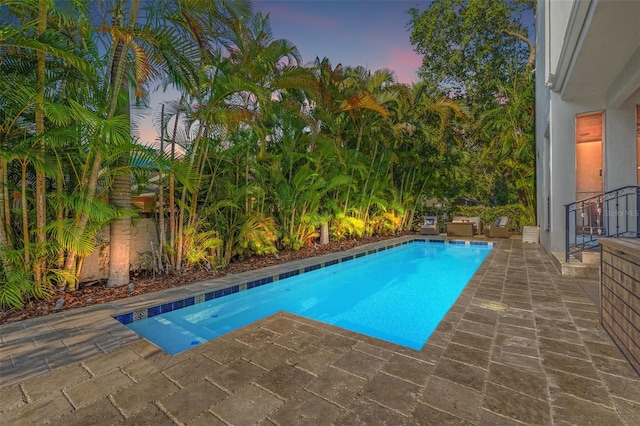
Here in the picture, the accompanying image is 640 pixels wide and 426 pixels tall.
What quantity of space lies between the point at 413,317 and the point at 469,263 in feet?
14.9

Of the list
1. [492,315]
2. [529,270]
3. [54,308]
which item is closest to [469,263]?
[529,270]

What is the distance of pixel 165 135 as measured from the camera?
546 centimetres

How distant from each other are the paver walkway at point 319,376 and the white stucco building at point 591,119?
378cm

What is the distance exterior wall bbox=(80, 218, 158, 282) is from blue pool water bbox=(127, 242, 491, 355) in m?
1.64

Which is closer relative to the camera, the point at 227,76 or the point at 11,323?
the point at 11,323

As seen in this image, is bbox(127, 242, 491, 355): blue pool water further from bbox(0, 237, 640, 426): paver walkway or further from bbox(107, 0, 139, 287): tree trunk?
bbox(107, 0, 139, 287): tree trunk

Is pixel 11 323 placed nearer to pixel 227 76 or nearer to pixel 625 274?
pixel 227 76

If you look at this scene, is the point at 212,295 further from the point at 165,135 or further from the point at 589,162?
the point at 589,162

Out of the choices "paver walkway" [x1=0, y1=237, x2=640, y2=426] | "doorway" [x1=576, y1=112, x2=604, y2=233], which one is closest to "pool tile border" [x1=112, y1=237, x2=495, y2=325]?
"paver walkway" [x1=0, y1=237, x2=640, y2=426]

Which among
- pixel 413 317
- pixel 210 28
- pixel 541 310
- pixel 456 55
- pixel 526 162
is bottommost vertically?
pixel 413 317

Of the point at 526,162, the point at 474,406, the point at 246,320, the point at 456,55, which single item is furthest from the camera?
the point at 456,55

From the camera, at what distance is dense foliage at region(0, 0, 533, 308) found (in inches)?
138

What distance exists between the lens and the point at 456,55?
14898mm

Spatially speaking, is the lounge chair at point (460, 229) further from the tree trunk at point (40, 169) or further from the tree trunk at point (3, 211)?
the tree trunk at point (3, 211)
